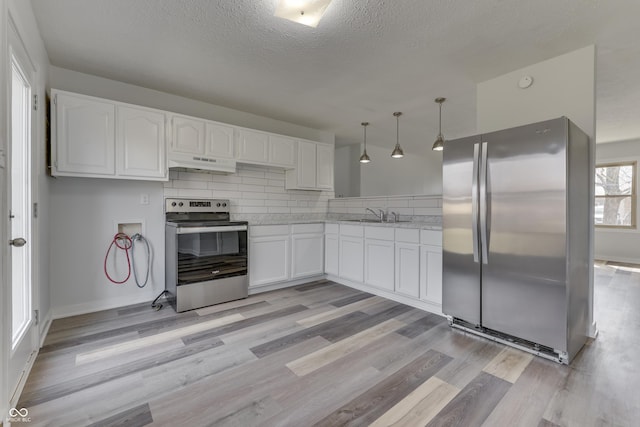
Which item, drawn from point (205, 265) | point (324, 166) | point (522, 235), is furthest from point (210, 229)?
point (522, 235)

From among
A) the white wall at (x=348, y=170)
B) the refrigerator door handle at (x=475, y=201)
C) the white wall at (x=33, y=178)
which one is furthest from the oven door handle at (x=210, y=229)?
the white wall at (x=348, y=170)

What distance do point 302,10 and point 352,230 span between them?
257cm

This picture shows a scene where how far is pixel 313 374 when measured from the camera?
1.95m

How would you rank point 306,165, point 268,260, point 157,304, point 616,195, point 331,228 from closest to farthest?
point 157,304
point 268,260
point 331,228
point 306,165
point 616,195

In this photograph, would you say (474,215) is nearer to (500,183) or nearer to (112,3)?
(500,183)

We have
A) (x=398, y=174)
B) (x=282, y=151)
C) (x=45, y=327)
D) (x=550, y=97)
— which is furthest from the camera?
(x=398, y=174)

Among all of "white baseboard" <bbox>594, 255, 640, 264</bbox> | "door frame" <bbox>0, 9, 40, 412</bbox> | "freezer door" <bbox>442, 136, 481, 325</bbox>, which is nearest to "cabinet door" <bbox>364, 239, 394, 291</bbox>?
"freezer door" <bbox>442, 136, 481, 325</bbox>

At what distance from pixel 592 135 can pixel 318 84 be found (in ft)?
8.44

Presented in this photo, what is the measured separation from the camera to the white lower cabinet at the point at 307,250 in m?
3.99

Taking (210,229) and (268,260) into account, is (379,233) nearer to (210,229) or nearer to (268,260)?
(268,260)

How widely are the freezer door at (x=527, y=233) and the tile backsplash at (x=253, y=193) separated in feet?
9.33

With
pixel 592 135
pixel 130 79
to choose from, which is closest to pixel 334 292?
pixel 592 135

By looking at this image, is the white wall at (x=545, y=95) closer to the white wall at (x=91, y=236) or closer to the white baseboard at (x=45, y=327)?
the white wall at (x=91, y=236)

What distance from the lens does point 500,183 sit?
232cm
